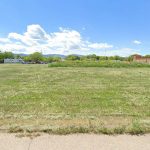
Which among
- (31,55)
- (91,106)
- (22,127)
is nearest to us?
(22,127)

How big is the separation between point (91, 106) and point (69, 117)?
1290 mm

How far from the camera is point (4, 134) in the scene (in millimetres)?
3793

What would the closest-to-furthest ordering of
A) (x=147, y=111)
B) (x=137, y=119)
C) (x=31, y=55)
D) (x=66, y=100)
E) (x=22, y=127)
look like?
(x=22, y=127), (x=137, y=119), (x=147, y=111), (x=66, y=100), (x=31, y=55)

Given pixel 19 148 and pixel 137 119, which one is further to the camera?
pixel 137 119

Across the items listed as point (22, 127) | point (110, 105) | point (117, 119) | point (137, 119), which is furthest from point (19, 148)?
point (110, 105)

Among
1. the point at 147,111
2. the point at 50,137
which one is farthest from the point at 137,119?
the point at 50,137

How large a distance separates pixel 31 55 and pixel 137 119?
100m

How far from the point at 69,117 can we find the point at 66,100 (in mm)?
1981

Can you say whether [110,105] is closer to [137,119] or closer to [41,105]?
[137,119]

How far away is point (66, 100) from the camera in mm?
6887

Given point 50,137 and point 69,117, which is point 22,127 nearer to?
point 50,137

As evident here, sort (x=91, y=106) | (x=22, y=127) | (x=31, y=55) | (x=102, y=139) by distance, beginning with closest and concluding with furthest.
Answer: (x=102, y=139), (x=22, y=127), (x=91, y=106), (x=31, y=55)

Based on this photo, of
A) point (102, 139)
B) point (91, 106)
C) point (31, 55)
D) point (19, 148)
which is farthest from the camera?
point (31, 55)

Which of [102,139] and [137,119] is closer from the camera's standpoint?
[102,139]
